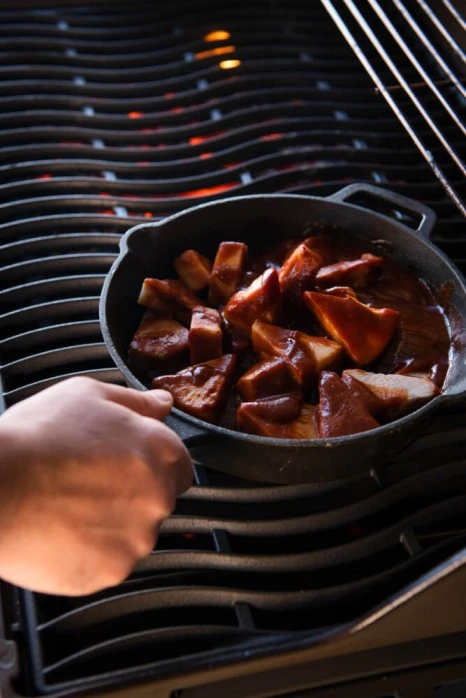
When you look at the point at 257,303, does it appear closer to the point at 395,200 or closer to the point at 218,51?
the point at 395,200

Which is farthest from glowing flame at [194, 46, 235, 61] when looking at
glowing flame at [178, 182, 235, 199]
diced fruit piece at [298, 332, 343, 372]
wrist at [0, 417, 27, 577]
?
wrist at [0, 417, 27, 577]

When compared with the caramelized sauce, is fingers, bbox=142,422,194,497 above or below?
above

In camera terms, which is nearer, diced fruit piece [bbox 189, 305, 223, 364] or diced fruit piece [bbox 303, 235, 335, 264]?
diced fruit piece [bbox 189, 305, 223, 364]

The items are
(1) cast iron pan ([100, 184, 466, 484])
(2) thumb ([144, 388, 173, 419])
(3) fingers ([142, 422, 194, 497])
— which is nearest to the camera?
(3) fingers ([142, 422, 194, 497])

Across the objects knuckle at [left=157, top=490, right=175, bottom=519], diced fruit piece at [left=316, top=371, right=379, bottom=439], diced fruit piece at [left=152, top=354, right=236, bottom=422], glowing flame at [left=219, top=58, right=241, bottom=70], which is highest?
glowing flame at [left=219, top=58, right=241, bottom=70]

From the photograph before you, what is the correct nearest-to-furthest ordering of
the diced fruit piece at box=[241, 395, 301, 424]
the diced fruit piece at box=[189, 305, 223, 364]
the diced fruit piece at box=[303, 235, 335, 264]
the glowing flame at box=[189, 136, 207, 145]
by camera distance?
the diced fruit piece at box=[241, 395, 301, 424], the diced fruit piece at box=[189, 305, 223, 364], the diced fruit piece at box=[303, 235, 335, 264], the glowing flame at box=[189, 136, 207, 145]

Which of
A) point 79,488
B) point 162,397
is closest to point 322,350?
point 162,397

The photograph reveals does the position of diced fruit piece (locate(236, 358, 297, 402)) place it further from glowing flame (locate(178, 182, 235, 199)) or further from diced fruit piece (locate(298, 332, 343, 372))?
glowing flame (locate(178, 182, 235, 199))
